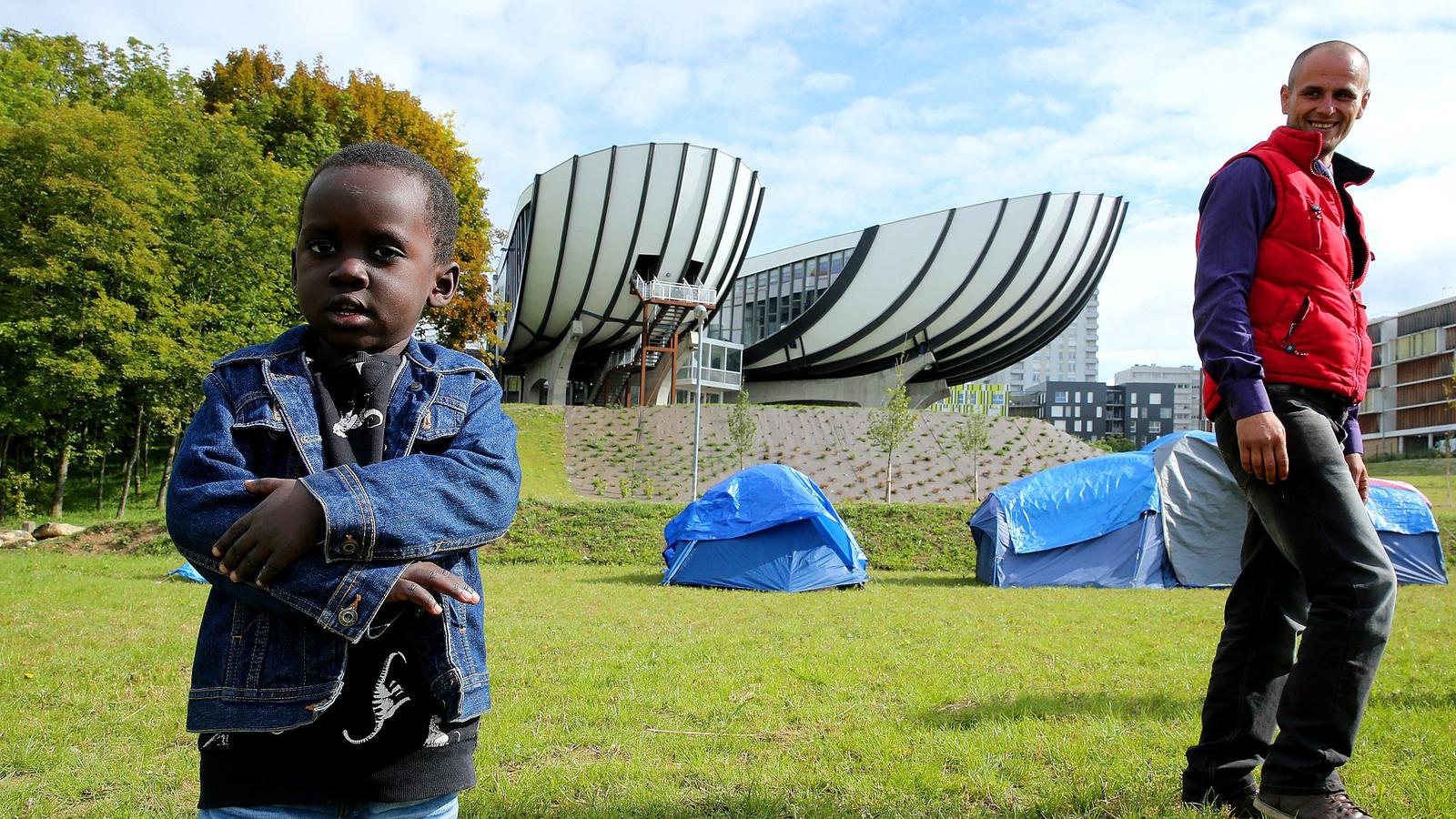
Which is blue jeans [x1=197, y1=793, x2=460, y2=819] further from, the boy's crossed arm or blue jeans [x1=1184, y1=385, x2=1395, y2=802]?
blue jeans [x1=1184, y1=385, x2=1395, y2=802]

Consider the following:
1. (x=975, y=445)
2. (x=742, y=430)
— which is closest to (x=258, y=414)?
(x=742, y=430)

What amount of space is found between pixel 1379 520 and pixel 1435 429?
66.4m

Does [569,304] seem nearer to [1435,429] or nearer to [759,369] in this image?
[759,369]

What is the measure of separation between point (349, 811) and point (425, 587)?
418mm

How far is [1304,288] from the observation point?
2.38 metres

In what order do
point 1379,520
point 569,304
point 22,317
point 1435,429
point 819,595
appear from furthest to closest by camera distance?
1. point 1435,429
2. point 569,304
3. point 22,317
4. point 1379,520
5. point 819,595

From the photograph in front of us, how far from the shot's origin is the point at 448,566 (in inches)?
56.5

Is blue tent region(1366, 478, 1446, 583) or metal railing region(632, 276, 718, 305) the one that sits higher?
metal railing region(632, 276, 718, 305)

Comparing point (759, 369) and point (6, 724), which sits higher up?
point (759, 369)

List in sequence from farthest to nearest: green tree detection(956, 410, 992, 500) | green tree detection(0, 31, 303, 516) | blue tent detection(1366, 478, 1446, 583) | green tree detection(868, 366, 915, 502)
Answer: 1. green tree detection(956, 410, 992, 500)
2. green tree detection(868, 366, 915, 502)
3. green tree detection(0, 31, 303, 516)
4. blue tent detection(1366, 478, 1446, 583)

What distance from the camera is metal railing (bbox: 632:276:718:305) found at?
1574 inches

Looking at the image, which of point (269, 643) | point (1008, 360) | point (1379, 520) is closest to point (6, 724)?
point (269, 643)

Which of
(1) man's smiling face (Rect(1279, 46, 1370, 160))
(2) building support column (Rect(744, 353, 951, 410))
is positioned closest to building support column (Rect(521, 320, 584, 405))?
(2) building support column (Rect(744, 353, 951, 410))

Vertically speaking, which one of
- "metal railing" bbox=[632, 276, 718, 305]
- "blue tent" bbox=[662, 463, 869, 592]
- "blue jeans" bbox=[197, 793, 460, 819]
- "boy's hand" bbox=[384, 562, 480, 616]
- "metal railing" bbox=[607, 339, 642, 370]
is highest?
"metal railing" bbox=[632, 276, 718, 305]
